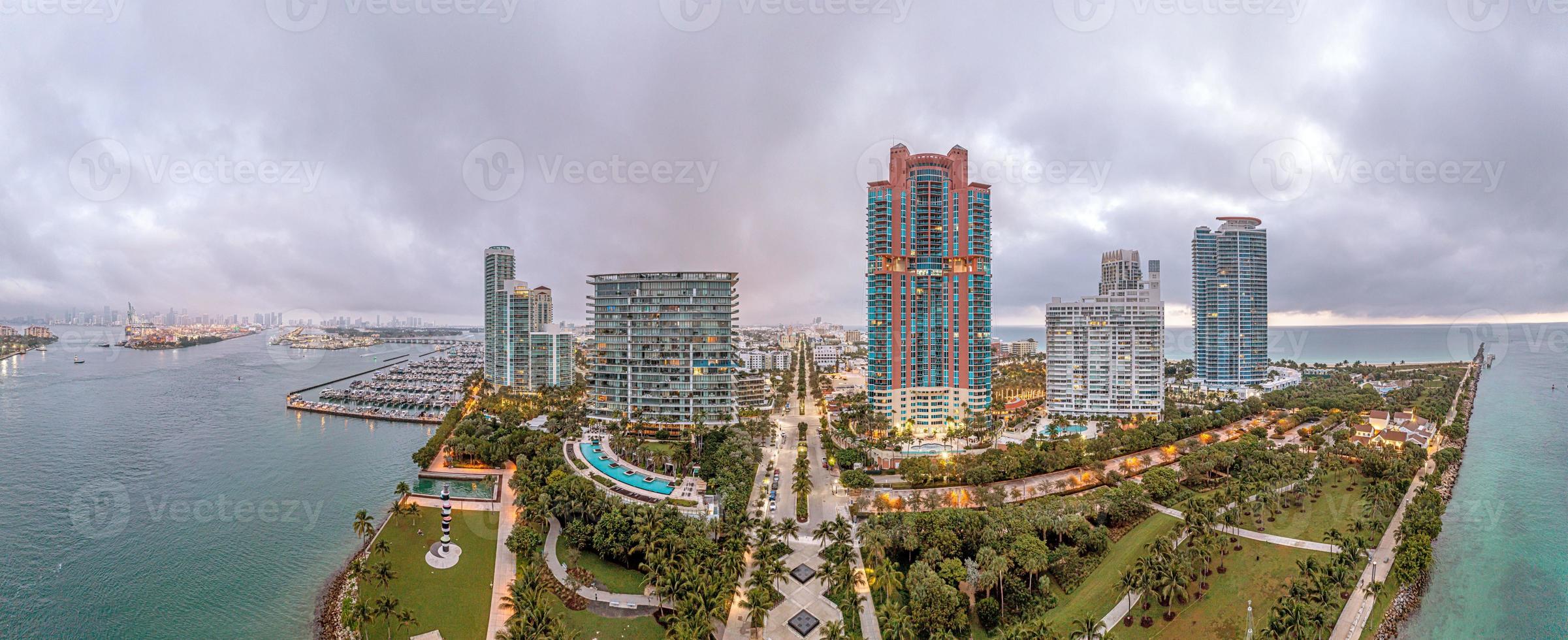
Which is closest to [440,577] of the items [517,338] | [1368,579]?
[1368,579]

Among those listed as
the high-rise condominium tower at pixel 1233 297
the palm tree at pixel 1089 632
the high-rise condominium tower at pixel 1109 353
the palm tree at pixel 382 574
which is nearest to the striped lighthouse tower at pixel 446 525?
the palm tree at pixel 382 574

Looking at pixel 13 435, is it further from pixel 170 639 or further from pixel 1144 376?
pixel 1144 376

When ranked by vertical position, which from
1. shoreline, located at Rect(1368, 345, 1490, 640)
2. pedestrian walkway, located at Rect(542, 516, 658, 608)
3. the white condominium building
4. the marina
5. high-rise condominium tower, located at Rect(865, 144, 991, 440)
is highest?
high-rise condominium tower, located at Rect(865, 144, 991, 440)

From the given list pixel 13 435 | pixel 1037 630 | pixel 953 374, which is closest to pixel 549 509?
pixel 1037 630

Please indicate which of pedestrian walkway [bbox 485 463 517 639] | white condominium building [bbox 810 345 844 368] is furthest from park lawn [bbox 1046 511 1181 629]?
white condominium building [bbox 810 345 844 368]

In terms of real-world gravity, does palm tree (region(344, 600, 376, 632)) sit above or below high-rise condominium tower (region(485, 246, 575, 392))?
below

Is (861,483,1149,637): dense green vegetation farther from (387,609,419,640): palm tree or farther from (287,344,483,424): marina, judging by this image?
(287,344,483,424): marina

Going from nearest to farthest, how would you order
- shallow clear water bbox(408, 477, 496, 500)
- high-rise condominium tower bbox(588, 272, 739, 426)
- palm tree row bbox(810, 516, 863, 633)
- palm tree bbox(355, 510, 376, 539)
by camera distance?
palm tree row bbox(810, 516, 863, 633)
palm tree bbox(355, 510, 376, 539)
shallow clear water bbox(408, 477, 496, 500)
high-rise condominium tower bbox(588, 272, 739, 426)
